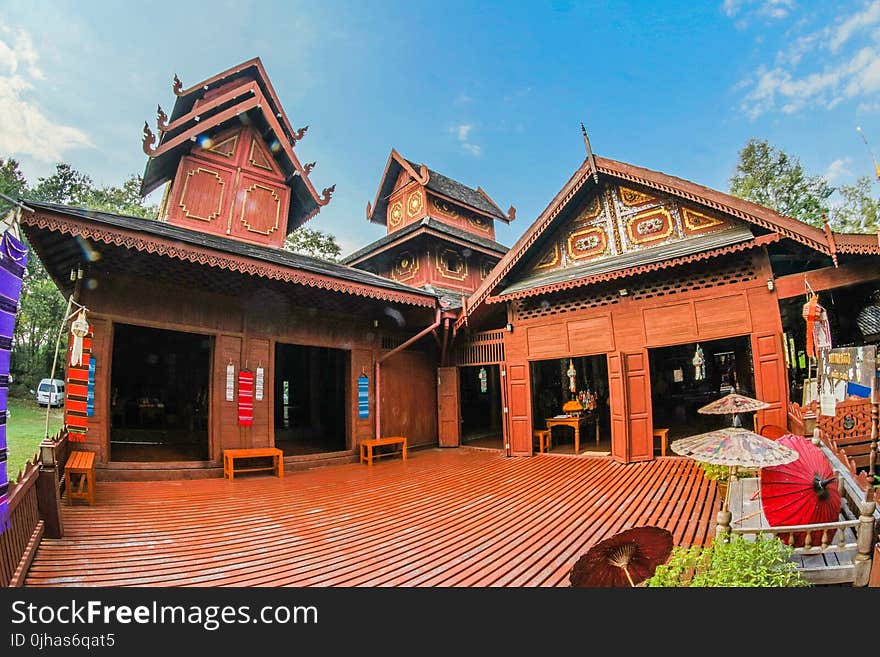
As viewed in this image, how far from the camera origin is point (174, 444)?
9734mm

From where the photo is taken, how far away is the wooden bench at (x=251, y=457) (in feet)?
23.4

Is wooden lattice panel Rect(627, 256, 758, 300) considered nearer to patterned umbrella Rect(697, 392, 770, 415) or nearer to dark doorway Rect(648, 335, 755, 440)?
patterned umbrella Rect(697, 392, 770, 415)

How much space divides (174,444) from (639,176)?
454 inches

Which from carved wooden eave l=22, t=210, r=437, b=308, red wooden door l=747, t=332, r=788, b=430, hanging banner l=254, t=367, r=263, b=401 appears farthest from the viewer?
hanging banner l=254, t=367, r=263, b=401

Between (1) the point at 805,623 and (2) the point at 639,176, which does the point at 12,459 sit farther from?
(2) the point at 639,176

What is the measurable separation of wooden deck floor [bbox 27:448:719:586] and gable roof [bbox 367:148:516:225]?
11007mm

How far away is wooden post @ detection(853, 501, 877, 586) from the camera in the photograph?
10.5ft

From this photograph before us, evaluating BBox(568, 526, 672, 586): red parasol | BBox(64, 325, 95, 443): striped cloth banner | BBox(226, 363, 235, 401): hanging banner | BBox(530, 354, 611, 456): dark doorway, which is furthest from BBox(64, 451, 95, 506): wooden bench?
BBox(530, 354, 611, 456): dark doorway

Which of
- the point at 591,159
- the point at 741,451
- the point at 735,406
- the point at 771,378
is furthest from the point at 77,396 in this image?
the point at 771,378

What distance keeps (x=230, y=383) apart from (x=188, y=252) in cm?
252

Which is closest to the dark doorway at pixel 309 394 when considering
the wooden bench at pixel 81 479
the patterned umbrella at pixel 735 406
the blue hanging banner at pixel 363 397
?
the blue hanging banner at pixel 363 397

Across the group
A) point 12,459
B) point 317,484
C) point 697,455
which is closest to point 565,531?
point 697,455

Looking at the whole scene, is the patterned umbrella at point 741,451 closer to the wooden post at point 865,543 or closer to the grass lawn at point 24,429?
the wooden post at point 865,543

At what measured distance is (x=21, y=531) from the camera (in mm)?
3277
